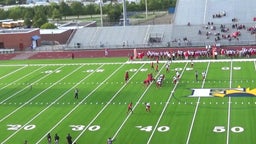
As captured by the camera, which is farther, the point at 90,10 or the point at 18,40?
the point at 90,10

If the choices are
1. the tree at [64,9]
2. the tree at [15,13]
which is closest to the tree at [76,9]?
the tree at [64,9]

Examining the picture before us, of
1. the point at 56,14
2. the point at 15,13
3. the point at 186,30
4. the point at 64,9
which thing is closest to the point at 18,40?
the point at 186,30

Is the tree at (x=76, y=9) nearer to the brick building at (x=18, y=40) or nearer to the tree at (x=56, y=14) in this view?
the tree at (x=56, y=14)

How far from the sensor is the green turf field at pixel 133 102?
906 inches

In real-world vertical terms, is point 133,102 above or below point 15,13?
below

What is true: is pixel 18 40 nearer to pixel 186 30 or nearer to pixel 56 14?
pixel 186 30

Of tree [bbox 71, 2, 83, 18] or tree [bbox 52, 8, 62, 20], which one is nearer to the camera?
tree [bbox 52, 8, 62, 20]

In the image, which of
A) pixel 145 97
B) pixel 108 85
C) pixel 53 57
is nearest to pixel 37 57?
pixel 53 57

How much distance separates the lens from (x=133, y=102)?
2836 centimetres

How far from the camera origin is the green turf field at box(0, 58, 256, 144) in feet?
75.5

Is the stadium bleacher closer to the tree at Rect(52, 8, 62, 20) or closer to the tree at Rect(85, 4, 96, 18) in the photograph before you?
the tree at Rect(52, 8, 62, 20)

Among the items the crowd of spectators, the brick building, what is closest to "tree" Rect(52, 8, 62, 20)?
the brick building

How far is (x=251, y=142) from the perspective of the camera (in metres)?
21.0

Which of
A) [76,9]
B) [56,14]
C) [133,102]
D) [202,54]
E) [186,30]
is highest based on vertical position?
[76,9]
